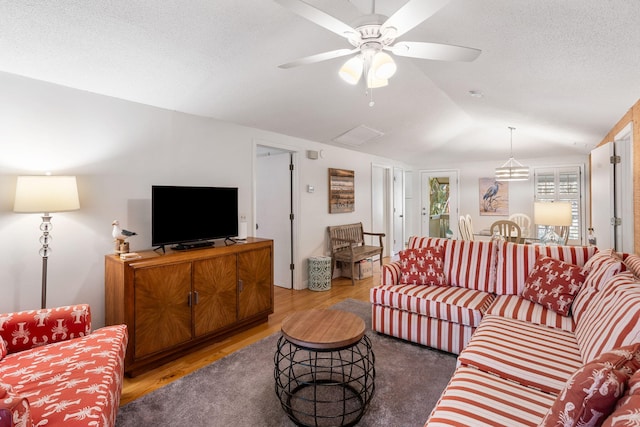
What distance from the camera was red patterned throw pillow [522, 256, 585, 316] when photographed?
2.35 meters

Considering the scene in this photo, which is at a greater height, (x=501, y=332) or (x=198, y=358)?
(x=501, y=332)

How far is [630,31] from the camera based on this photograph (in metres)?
1.82

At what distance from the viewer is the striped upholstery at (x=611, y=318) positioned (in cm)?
140

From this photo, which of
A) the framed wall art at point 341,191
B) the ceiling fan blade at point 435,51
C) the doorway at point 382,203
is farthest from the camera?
the doorway at point 382,203

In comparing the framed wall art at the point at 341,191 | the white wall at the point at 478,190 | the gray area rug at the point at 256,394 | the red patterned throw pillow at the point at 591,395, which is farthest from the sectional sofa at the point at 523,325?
the white wall at the point at 478,190

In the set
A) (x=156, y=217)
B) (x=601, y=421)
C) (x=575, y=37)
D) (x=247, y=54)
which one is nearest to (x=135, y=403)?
(x=156, y=217)

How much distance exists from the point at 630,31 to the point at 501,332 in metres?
1.94

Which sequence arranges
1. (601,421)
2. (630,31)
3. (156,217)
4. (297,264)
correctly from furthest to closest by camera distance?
(297,264), (156,217), (630,31), (601,421)

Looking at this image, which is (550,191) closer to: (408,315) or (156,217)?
(408,315)

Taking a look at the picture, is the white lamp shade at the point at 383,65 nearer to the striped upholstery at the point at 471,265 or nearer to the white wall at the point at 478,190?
the striped upholstery at the point at 471,265

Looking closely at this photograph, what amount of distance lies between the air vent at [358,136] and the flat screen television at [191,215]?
2154 mm

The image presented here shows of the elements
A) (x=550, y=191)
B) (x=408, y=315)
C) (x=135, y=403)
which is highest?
(x=550, y=191)

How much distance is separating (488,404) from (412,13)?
1.77 m

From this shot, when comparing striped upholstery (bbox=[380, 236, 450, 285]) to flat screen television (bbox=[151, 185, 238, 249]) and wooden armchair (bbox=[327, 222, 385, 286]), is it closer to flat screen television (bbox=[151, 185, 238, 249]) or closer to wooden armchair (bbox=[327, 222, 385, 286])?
wooden armchair (bbox=[327, 222, 385, 286])
